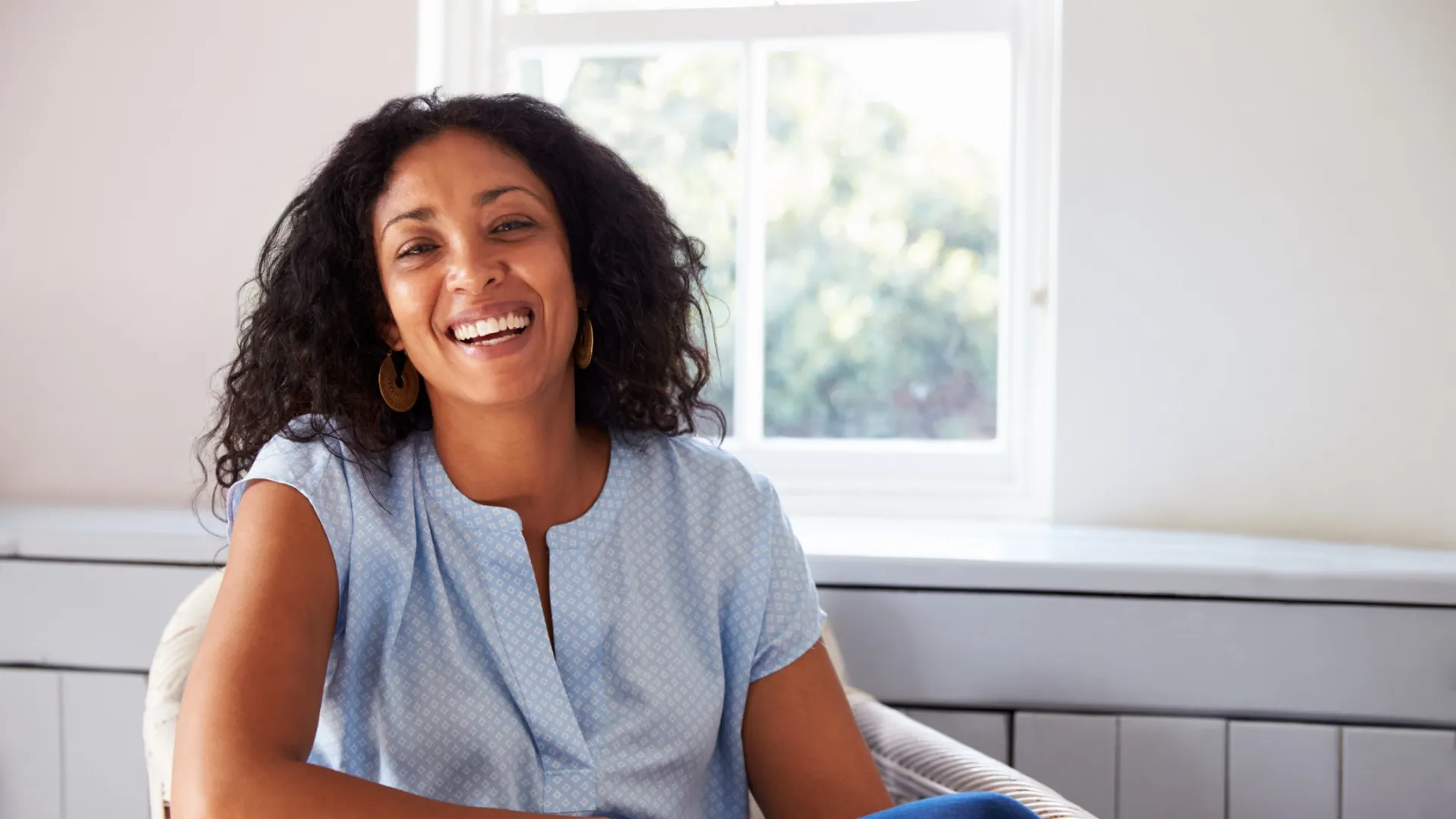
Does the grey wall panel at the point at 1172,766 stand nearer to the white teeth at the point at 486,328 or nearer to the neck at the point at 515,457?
the neck at the point at 515,457

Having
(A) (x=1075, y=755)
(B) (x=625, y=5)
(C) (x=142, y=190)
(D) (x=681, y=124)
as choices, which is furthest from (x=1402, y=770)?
(C) (x=142, y=190)

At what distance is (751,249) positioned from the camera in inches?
82.2

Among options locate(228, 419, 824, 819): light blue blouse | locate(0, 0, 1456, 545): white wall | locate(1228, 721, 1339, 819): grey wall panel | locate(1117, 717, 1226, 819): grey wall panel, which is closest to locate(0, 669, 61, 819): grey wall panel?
locate(0, 0, 1456, 545): white wall

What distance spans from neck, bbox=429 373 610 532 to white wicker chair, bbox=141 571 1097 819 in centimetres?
36

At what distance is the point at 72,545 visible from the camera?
162cm

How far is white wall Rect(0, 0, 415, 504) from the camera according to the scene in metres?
2.00

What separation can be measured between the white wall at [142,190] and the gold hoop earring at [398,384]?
91 cm

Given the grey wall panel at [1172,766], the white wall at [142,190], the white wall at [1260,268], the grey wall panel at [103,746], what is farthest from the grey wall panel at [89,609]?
the white wall at [1260,268]

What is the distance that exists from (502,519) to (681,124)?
3.86 feet

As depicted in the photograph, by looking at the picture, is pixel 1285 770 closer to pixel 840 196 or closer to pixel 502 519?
pixel 502 519

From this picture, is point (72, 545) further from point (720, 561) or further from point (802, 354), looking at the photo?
point (802, 354)

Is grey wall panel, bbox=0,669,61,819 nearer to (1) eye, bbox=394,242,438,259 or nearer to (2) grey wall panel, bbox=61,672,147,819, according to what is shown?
(2) grey wall panel, bbox=61,672,147,819

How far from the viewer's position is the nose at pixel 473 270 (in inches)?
43.8

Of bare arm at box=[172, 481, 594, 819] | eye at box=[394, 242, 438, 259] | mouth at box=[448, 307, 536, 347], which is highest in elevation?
eye at box=[394, 242, 438, 259]
